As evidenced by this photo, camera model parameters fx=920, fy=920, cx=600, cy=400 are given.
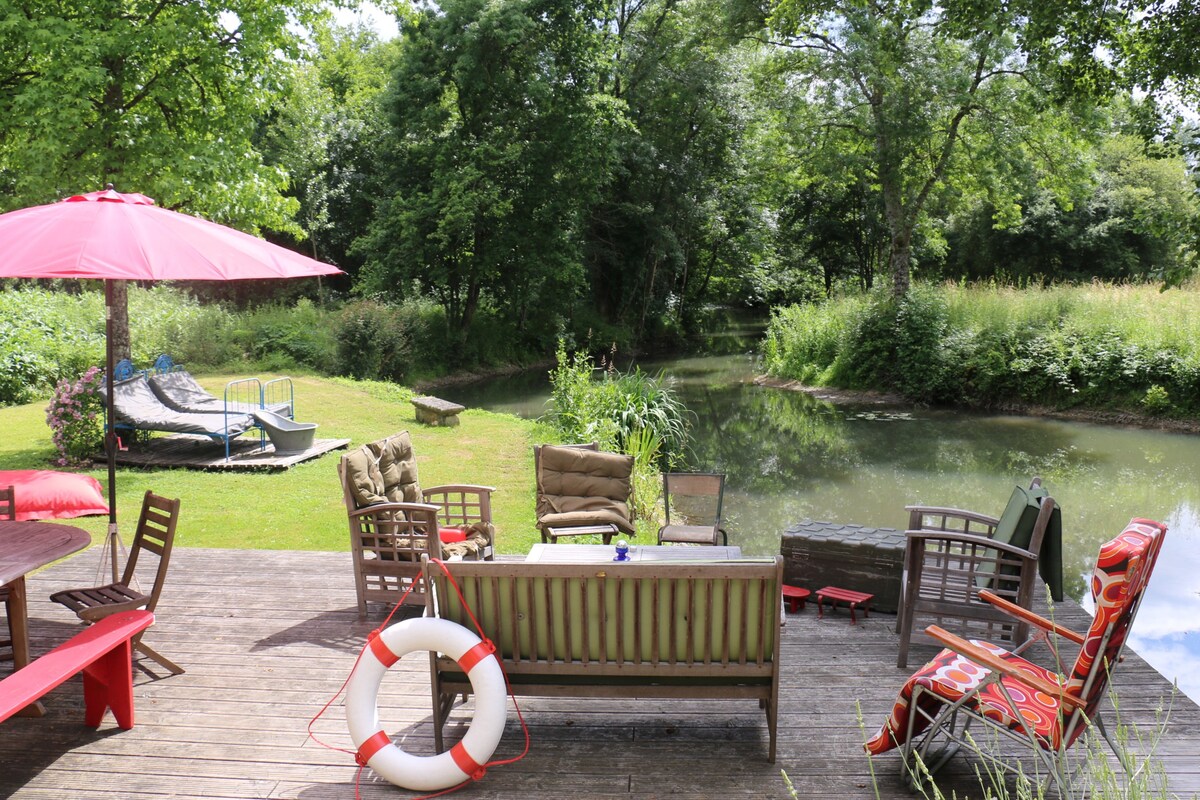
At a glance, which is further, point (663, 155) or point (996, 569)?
point (663, 155)

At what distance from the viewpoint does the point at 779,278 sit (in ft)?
133

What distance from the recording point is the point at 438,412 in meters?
15.0

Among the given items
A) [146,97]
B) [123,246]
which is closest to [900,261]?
[146,97]

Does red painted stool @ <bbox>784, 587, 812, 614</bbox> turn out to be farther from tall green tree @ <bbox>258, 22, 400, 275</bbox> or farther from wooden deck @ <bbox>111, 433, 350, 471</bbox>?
tall green tree @ <bbox>258, 22, 400, 275</bbox>

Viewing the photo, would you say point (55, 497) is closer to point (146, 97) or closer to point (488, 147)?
point (146, 97)

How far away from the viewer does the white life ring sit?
366 cm

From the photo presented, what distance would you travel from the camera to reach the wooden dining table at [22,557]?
14.0 feet

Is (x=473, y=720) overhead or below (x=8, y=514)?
below

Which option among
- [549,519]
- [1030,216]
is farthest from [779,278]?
[549,519]

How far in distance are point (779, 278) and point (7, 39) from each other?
32.9 meters

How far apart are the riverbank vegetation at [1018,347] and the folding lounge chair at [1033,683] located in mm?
15914

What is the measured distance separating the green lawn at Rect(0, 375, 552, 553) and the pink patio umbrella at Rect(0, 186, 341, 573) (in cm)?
398

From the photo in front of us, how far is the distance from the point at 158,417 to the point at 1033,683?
1088cm

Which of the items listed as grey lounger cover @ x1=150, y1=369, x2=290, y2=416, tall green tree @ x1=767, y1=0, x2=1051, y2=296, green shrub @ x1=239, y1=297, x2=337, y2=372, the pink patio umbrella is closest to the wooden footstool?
the pink patio umbrella
